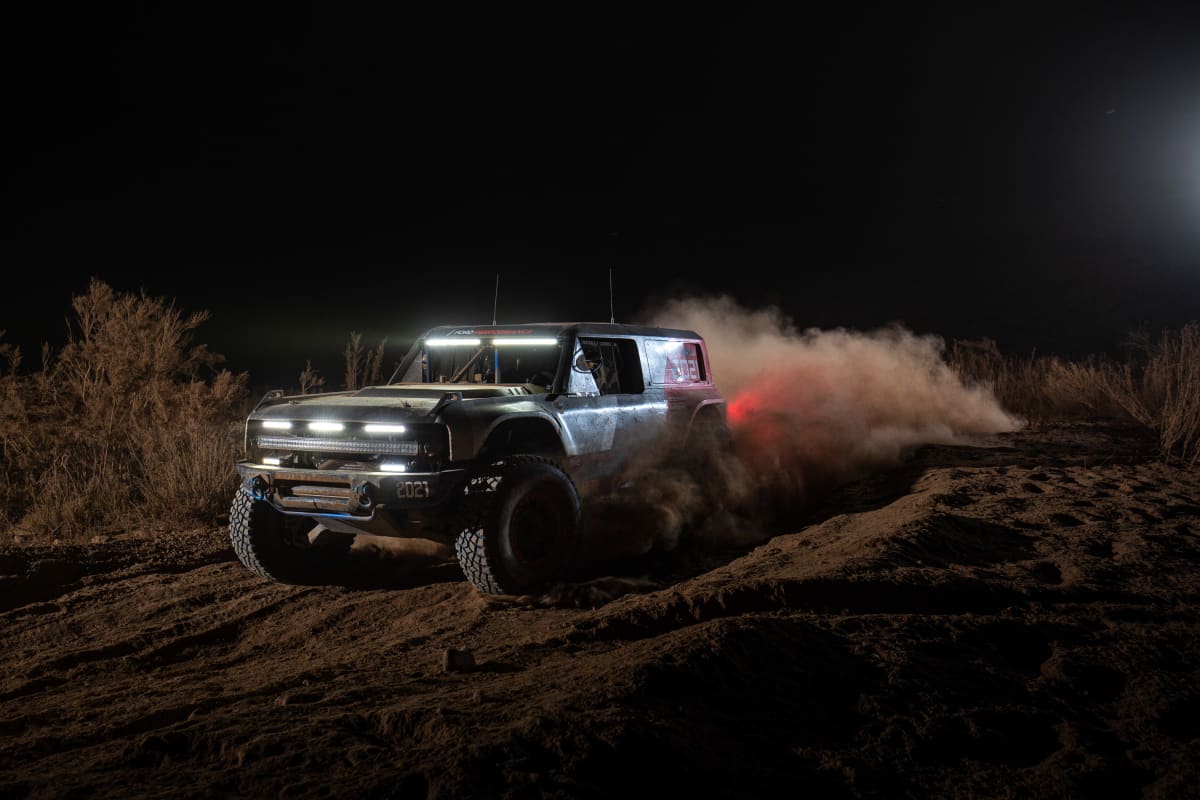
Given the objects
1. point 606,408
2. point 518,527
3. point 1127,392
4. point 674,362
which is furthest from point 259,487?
point 1127,392

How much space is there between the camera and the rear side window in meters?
8.16

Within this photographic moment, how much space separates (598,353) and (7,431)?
859 centimetres

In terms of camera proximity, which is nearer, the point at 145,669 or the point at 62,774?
the point at 62,774

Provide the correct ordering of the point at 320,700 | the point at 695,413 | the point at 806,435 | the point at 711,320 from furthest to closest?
the point at 711,320, the point at 806,435, the point at 695,413, the point at 320,700

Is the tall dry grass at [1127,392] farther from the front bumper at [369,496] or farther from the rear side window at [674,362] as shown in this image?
the front bumper at [369,496]

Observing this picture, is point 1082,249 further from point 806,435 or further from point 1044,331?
point 806,435

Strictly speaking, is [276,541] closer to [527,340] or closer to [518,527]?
[518,527]

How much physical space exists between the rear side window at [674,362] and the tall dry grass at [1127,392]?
220 inches

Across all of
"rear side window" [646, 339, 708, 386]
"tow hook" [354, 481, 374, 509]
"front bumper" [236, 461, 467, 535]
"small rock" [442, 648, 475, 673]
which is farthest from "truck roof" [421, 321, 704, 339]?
"small rock" [442, 648, 475, 673]

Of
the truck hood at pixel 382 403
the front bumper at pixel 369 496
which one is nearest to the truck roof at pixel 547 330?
the truck hood at pixel 382 403

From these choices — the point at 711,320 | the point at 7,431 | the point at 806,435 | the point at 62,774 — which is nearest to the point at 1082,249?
the point at 711,320

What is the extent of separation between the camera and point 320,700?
3785mm

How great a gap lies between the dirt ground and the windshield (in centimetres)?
173

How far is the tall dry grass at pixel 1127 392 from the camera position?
9.91 metres
